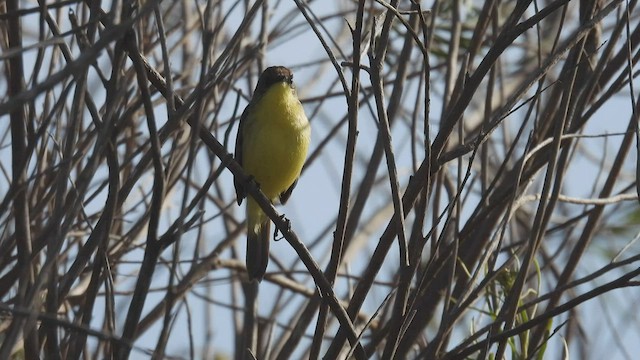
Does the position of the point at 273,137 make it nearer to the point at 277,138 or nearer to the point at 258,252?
the point at 277,138

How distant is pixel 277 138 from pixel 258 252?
55cm

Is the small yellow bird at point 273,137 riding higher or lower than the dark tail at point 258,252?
higher

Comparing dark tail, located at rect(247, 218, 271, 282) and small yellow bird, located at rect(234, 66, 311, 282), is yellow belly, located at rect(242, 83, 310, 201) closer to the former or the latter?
small yellow bird, located at rect(234, 66, 311, 282)

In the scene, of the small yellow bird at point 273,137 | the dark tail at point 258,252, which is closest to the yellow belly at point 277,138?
the small yellow bird at point 273,137

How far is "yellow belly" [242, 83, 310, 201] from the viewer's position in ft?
13.8

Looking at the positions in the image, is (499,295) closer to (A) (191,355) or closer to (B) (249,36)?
(A) (191,355)

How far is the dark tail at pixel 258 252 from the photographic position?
3.69 meters

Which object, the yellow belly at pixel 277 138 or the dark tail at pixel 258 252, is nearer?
the dark tail at pixel 258 252

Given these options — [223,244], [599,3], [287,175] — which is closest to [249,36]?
[287,175]

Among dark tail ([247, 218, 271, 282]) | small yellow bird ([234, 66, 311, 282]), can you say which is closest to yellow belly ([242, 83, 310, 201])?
small yellow bird ([234, 66, 311, 282])

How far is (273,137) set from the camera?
421 centimetres

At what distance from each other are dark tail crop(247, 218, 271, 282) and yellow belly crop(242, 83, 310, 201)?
243 millimetres

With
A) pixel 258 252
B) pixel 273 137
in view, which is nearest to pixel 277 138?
pixel 273 137

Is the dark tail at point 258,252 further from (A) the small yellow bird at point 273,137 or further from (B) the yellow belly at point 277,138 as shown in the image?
(B) the yellow belly at point 277,138
